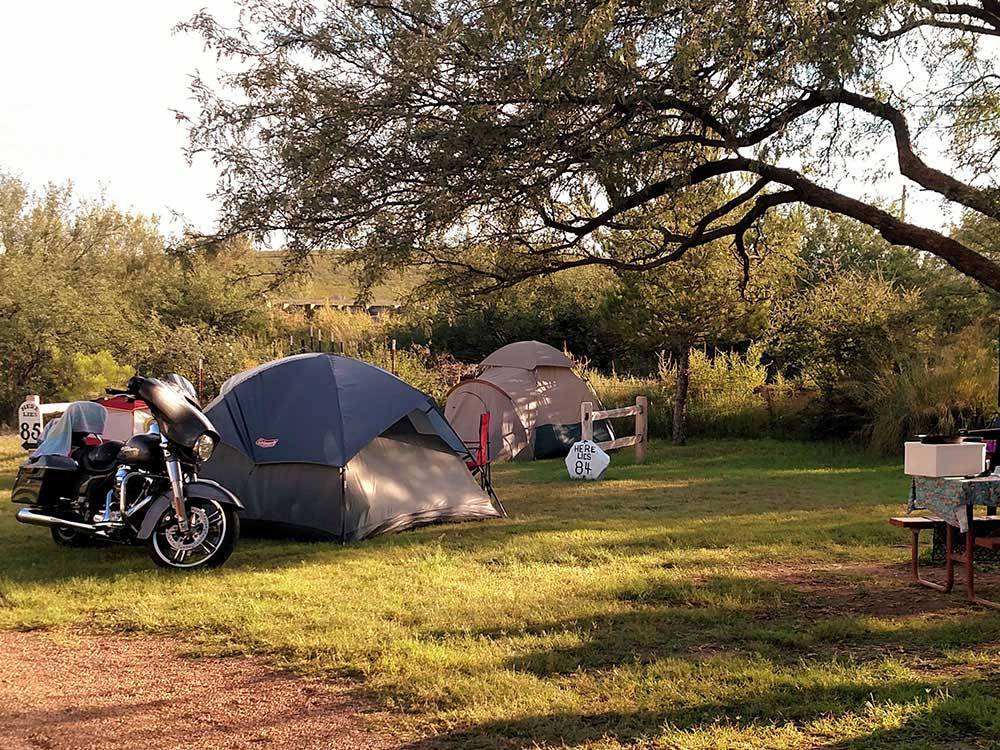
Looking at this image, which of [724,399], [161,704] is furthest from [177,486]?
[724,399]

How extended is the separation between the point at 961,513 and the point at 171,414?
562 centimetres

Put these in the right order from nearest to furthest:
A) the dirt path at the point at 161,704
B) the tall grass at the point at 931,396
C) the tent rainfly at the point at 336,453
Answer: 1. the dirt path at the point at 161,704
2. the tent rainfly at the point at 336,453
3. the tall grass at the point at 931,396

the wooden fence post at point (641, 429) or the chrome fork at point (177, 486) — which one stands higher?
the wooden fence post at point (641, 429)

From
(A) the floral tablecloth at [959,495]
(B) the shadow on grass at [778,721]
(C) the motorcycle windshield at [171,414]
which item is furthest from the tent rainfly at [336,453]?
(B) the shadow on grass at [778,721]

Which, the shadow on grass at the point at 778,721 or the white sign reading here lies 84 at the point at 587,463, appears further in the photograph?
the white sign reading here lies 84 at the point at 587,463

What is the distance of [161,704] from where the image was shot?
15.0ft

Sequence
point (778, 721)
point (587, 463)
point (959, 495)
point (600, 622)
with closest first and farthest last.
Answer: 1. point (778, 721)
2. point (600, 622)
3. point (959, 495)
4. point (587, 463)

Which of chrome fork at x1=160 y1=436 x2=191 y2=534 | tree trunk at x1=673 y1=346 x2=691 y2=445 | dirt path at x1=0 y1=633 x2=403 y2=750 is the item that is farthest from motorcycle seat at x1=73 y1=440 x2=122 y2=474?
tree trunk at x1=673 y1=346 x2=691 y2=445

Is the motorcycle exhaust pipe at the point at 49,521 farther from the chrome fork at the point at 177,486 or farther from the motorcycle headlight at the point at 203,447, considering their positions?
the motorcycle headlight at the point at 203,447

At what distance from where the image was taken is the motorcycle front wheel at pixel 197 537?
7.31 m

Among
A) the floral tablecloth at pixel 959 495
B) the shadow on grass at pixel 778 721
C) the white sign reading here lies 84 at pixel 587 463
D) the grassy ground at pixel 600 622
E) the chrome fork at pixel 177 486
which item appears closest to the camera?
the shadow on grass at pixel 778 721

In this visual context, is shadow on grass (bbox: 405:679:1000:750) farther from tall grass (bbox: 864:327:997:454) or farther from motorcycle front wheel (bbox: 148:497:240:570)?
tall grass (bbox: 864:327:997:454)

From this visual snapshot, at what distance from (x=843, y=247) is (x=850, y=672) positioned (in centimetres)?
2729

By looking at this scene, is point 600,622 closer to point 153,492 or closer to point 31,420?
point 153,492
